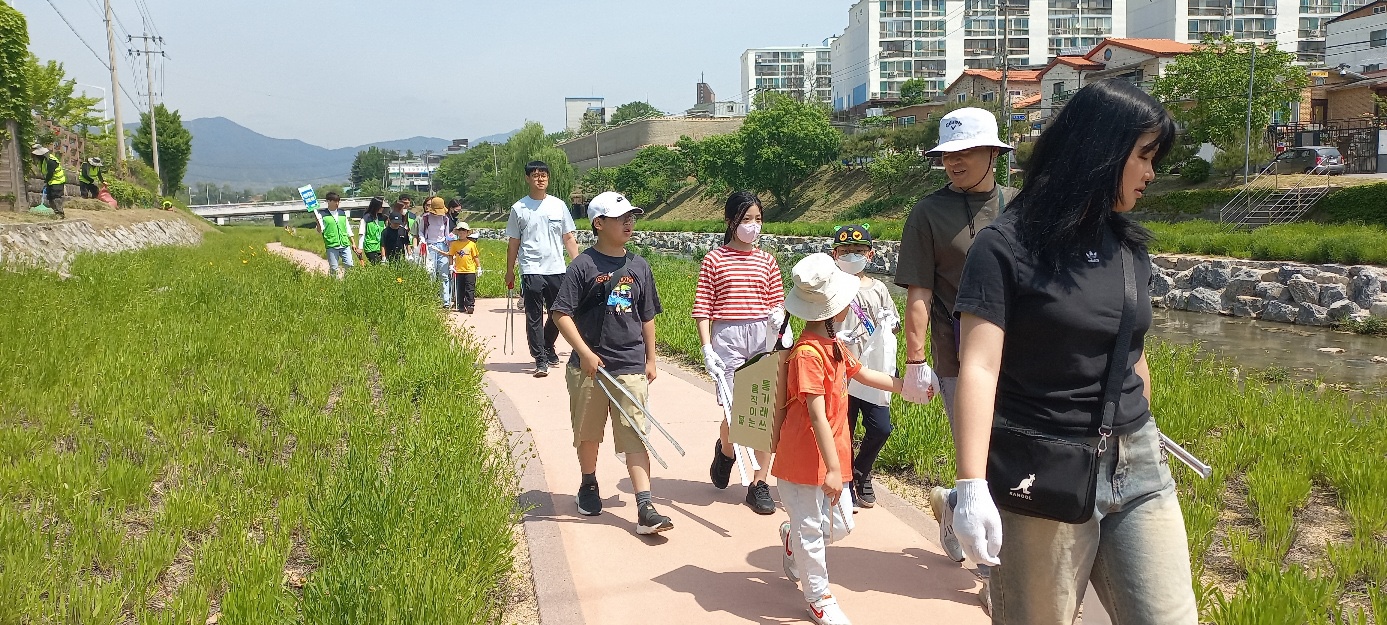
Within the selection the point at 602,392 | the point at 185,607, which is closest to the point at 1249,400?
the point at 602,392

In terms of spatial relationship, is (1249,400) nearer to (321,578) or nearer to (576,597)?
(576,597)

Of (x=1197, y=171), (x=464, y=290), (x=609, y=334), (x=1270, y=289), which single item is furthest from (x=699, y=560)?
(x=1197, y=171)

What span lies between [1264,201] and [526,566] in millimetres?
29060

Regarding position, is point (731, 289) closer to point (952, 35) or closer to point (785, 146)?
point (785, 146)

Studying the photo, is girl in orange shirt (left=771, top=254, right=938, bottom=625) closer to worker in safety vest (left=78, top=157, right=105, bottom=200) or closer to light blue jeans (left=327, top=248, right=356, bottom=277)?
light blue jeans (left=327, top=248, right=356, bottom=277)

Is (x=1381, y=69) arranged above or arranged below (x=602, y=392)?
above

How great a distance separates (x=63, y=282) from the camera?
10398mm

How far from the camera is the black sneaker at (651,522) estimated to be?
4703 mm

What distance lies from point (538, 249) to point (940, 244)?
5.75 metres

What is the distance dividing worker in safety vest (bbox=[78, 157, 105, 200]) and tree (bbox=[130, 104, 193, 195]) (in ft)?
113

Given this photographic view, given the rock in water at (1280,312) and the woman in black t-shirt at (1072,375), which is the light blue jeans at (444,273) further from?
the rock in water at (1280,312)

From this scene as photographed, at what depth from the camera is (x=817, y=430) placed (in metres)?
3.71

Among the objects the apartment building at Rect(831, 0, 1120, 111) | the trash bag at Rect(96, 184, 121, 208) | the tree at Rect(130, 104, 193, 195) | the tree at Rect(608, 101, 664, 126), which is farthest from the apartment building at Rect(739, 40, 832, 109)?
the trash bag at Rect(96, 184, 121, 208)

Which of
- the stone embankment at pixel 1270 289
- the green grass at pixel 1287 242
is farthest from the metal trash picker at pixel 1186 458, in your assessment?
the green grass at pixel 1287 242
